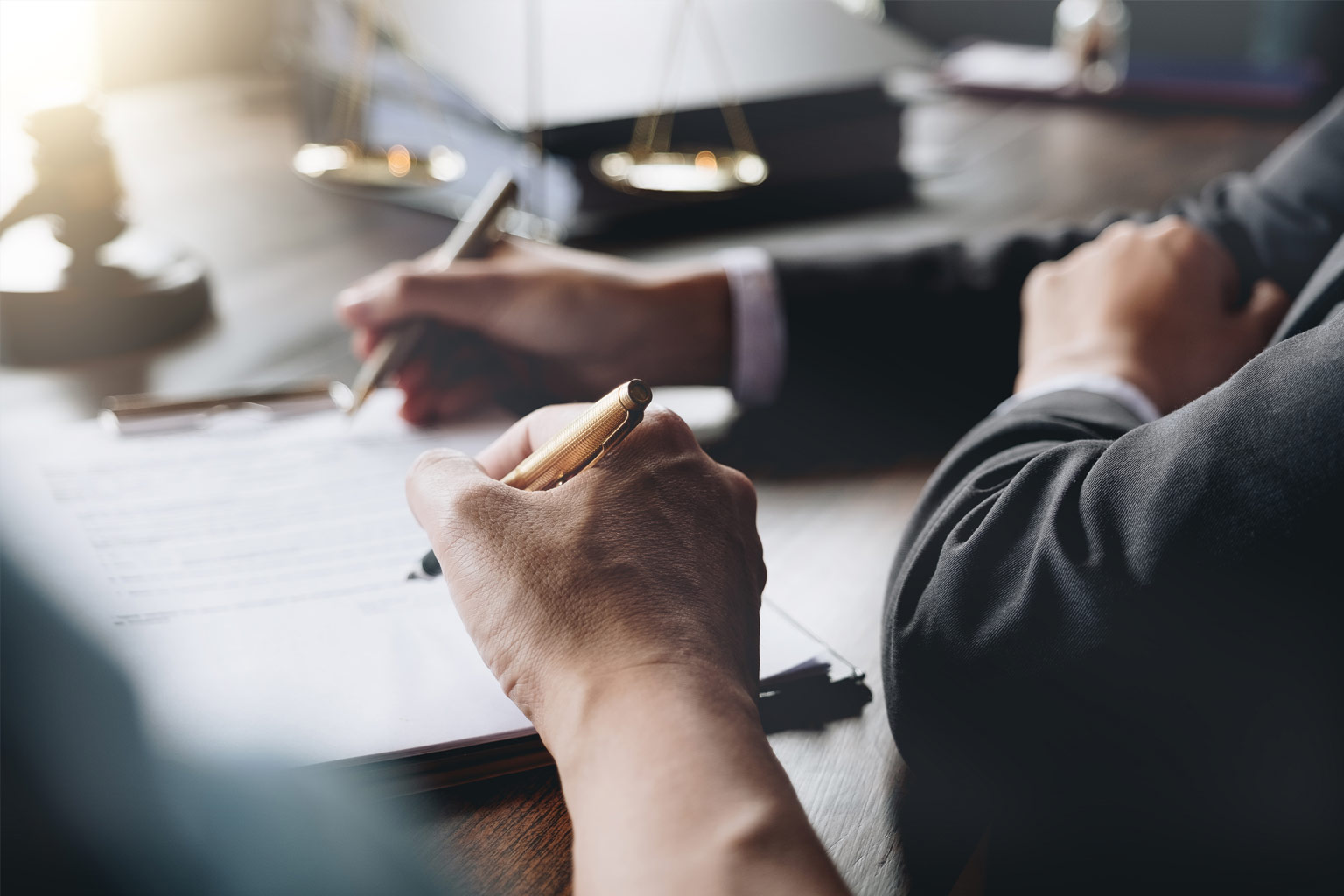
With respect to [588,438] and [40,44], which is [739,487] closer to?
[588,438]

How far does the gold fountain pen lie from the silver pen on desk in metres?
0.30

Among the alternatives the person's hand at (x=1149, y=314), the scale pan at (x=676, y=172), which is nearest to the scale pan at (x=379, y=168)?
the scale pan at (x=676, y=172)

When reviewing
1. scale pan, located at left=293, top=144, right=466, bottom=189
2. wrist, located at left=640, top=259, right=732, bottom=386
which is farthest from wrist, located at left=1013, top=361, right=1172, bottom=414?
scale pan, located at left=293, top=144, right=466, bottom=189

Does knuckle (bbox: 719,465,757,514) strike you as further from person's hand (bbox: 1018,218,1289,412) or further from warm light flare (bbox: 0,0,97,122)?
warm light flare (bbox: 0,0,97,122)

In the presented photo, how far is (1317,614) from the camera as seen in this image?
398 mm

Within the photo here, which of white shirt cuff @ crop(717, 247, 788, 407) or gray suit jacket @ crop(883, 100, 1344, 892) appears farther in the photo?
white shirt cuff @ crop(717, 247, 788, 407)

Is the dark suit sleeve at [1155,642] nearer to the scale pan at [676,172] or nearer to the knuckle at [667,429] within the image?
the knuckle at [667,429]

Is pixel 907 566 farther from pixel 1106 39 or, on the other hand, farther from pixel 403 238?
pixel 1106 39

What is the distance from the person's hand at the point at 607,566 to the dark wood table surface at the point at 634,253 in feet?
0.19

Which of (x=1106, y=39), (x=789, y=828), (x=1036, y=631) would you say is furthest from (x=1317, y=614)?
(x=1106, y=39)

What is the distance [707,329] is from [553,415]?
13.4 inches

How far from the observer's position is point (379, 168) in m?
1.04

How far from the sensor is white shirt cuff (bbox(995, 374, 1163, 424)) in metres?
0.61

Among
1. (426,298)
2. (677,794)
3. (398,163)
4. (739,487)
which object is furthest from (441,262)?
(677,794)
